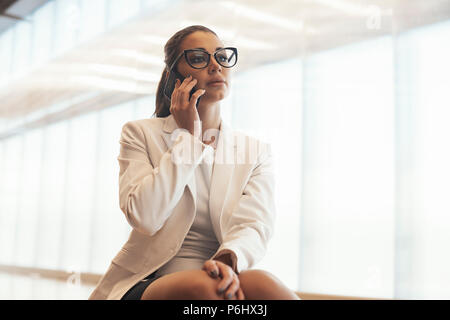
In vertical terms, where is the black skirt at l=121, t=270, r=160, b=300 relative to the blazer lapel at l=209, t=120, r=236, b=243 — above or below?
below

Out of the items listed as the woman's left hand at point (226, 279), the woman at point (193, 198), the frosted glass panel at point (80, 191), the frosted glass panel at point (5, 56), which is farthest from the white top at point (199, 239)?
the frosted glass panel at point (5, 56)

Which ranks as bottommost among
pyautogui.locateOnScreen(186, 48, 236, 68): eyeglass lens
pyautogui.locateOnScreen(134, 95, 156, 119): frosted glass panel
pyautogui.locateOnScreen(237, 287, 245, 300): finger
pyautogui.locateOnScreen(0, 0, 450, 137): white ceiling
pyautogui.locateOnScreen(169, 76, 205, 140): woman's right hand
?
pyautogui.locateOnScreen(237, 287, 245, 300): finger

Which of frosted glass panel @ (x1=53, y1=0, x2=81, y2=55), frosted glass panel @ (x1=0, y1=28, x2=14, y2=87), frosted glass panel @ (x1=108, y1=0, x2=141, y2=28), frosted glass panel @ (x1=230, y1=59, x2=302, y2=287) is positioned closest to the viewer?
frosted glass panel @ (x1=230, y1=59, x2=302, y2=287)

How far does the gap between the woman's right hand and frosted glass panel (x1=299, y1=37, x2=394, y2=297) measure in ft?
7.41

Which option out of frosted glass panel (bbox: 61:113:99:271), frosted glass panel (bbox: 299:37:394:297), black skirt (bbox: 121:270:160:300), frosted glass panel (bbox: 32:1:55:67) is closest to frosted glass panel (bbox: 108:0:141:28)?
frosted glass panel (bbox: 32:1:55:67)

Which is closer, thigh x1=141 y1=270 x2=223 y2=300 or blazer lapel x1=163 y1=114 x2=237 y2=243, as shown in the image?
thigh x1=141 y1=270 x2=223 y2=300

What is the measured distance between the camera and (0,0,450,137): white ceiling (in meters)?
3.37

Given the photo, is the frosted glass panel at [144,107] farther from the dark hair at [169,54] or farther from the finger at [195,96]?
the finger at [195,96]

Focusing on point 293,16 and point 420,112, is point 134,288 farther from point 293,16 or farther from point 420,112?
point 293,16

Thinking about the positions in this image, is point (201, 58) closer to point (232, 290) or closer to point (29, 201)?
point (232, 290)

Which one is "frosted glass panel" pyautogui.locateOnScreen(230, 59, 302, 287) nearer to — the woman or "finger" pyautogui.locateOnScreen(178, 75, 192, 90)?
the woman

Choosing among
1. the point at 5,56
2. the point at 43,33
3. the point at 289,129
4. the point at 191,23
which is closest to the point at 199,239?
the point at 289,129

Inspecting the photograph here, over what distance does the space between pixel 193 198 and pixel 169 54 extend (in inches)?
19.6
